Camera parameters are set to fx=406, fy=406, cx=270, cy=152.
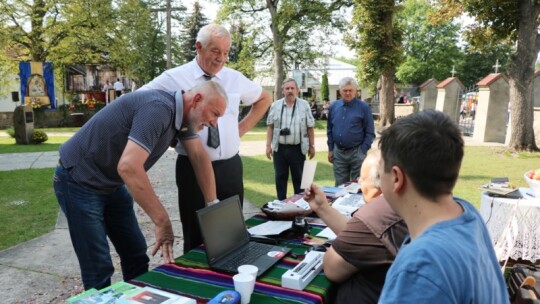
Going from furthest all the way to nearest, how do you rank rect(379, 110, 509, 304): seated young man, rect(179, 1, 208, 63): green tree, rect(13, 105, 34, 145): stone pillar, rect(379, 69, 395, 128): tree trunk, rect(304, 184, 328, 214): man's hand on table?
rect(179, 1, 208, 63): green tree, rect(379, 69, 395, 128): tree trunk, rect(13, 105, 34, 145): stone pillar, rect(304, 184, 328, 214): man's hand on table, rect(379, 110, 509, 304): seated young man

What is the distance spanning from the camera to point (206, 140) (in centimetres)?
285

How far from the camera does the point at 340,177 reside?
18.3 ft

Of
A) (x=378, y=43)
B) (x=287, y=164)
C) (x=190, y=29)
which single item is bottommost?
(x=287, y=164)

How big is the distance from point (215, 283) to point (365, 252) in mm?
671

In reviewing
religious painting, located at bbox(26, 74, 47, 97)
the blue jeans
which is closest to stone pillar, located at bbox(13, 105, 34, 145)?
religious painting, located at bbox(26, 74, 47, 97)

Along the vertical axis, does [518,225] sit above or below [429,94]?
below

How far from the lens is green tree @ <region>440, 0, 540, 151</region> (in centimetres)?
996

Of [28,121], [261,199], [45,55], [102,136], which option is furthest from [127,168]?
[45,55]

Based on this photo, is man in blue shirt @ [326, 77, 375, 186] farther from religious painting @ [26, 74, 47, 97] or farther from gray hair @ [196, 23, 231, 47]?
religious painting @ [26, 74, 47, 97]

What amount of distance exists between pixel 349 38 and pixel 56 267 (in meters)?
14.7

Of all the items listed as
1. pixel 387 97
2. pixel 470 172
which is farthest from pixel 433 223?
pixel 387 97

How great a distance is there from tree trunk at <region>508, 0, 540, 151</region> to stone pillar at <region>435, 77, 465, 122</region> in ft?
14.1

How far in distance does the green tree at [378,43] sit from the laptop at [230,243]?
47.5 feet

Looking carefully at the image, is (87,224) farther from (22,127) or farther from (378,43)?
(378,43)
